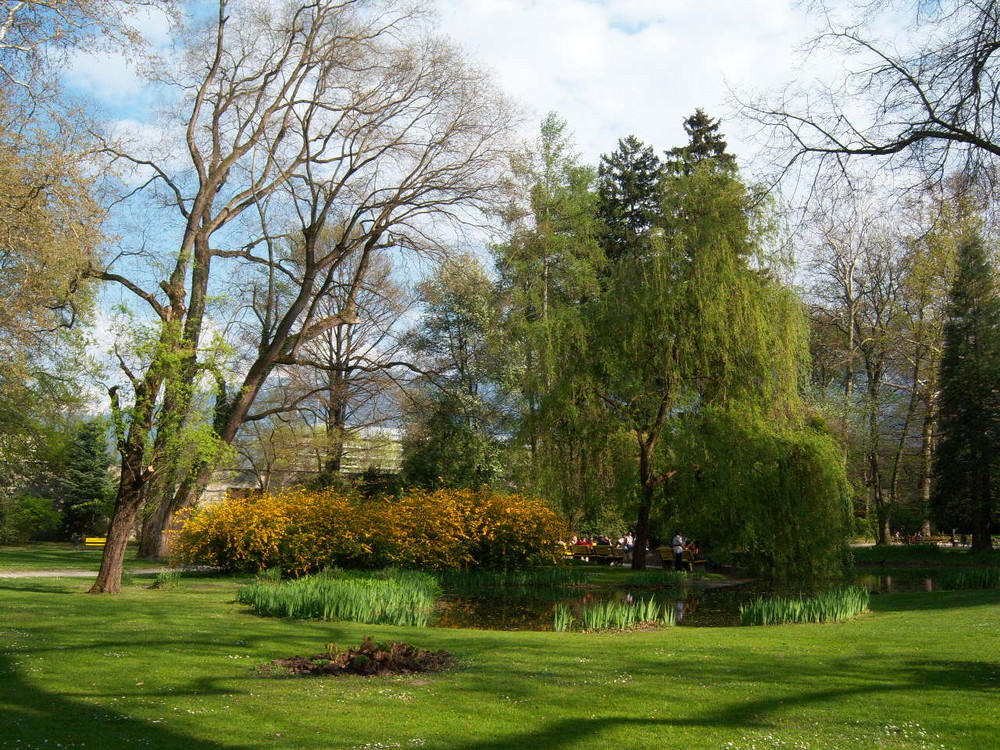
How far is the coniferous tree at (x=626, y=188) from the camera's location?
37.1 metres

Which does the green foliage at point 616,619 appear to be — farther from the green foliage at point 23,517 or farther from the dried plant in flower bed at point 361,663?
the green foliage at point 23,517

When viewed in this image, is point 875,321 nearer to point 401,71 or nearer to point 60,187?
point 401,71

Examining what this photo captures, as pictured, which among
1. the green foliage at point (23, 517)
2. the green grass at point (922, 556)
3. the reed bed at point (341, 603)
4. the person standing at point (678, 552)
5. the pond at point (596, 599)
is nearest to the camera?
the reed bed at point (341, 603)

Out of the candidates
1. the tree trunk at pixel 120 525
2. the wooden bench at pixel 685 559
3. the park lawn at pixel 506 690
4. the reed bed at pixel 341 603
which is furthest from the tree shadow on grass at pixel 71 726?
the wooden bench at pixel 685 559

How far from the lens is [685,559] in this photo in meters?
24.8

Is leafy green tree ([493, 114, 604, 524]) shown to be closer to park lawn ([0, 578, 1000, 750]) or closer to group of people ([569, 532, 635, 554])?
group of people ([569, 532, 635, 554])

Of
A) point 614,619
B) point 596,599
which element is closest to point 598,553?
point 596,599

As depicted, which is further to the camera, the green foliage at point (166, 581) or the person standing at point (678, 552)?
the person standing at point (678, 552)

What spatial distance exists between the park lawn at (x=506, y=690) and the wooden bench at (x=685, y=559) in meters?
13.6

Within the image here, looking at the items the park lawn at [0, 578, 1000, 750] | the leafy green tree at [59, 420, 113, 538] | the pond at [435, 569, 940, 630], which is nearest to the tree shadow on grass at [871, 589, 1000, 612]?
the pond at [435, 569, 940, 630]

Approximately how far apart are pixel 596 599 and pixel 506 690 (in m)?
10.1

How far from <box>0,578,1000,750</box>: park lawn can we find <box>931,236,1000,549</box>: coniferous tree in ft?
70.8

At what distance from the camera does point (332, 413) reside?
36281 mm

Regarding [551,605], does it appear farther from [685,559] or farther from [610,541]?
[610,541]
